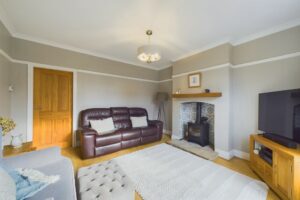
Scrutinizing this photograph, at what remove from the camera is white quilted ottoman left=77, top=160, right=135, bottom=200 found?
123 centimetres

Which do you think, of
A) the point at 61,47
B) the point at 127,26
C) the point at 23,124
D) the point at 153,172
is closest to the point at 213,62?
the point at 127,26

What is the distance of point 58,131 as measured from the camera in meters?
3.19

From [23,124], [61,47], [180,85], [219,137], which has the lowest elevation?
[219,137]

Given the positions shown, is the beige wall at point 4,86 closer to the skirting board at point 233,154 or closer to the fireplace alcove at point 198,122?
the fireplace alcove at point 198,122

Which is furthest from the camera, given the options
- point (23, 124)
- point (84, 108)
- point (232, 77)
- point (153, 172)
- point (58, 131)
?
point (84, 108)

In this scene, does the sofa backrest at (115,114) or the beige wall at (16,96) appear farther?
the sofa backrest at (115,114)

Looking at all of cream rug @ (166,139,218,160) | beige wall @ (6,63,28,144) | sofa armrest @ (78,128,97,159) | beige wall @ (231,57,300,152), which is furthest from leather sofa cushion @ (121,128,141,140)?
beige wall @ (231,57,300,152)

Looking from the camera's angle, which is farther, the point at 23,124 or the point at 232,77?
the point at 232,77

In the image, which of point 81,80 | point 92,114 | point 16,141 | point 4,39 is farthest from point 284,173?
point 4,39

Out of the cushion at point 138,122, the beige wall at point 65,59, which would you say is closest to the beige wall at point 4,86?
the beige wall at point 65,59

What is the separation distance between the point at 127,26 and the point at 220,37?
6.58 ft

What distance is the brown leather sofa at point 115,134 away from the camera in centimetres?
272

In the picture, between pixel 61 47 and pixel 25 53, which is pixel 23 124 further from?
pixel 61 47

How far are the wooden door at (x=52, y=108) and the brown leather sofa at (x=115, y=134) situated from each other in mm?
474
